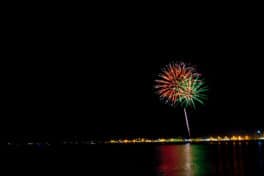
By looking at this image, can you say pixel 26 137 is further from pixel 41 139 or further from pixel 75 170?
pixel 75 170

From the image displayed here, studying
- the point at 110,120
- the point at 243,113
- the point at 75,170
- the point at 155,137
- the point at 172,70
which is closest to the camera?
the point at 75,170

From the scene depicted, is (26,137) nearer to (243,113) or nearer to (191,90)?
(243,113)

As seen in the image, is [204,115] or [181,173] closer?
[181,173]

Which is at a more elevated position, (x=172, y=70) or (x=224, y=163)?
(x=172, y=70)

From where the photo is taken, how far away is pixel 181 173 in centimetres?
3609

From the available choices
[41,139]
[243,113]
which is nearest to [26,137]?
[41,139]

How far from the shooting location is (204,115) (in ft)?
366

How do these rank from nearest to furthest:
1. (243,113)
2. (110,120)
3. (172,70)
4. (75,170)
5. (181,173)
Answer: (181,173) → (75,170) → (172,70) → (243,113) → (110,120)

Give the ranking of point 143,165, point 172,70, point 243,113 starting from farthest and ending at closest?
point 243,113, point 172,70, point 143,165

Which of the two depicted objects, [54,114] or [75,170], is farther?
[54,114]

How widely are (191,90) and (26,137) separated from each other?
69.1m

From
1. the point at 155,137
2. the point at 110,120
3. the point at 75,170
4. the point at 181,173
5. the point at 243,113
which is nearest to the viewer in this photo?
the point at 181,173

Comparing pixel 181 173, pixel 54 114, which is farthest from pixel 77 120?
pixel 181 173

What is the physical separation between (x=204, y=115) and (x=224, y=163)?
70328 mm
